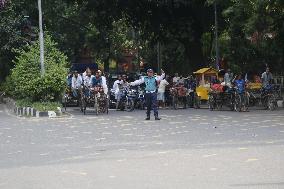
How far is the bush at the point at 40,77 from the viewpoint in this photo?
28.0 metres

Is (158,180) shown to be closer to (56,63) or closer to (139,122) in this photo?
(139,122)

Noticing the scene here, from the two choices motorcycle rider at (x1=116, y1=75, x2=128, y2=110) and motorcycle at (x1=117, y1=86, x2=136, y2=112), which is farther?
motorcycle rider at (x1=116, y1=75, x2=128, y2=110)

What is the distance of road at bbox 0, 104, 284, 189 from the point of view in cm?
951

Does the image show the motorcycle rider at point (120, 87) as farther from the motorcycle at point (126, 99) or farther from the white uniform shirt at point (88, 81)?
the white uniform shirt at point (88, 81)

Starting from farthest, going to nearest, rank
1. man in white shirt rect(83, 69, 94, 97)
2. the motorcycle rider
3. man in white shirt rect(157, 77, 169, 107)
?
man in white shirt rect(157, 77, 169, 107), the motorcycle rider, man in white shirt rect(83, 69, 94, 97)

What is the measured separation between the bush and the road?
7.95 metres

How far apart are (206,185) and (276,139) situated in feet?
19.5

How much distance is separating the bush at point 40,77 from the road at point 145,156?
7.95m

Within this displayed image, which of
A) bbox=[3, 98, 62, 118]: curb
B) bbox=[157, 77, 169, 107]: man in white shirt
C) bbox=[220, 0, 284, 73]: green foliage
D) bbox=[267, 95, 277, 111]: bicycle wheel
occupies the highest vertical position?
bbox=[220, 0, 284, 73]: green foliage

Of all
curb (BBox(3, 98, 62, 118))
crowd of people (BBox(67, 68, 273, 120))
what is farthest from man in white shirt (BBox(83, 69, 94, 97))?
curb (BBox(3, 98, 62, 118))

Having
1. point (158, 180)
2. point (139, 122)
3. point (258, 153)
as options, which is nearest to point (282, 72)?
point (139, 122)

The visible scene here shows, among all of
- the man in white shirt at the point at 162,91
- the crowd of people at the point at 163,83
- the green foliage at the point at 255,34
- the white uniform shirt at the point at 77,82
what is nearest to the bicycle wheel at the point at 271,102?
A: the crowd of people at the point at 163,83

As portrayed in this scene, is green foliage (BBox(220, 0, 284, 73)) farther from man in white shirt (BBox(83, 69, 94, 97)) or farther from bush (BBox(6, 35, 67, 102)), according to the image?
bush (BBox(6, 35, 67, 102))

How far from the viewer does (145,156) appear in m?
12.3
